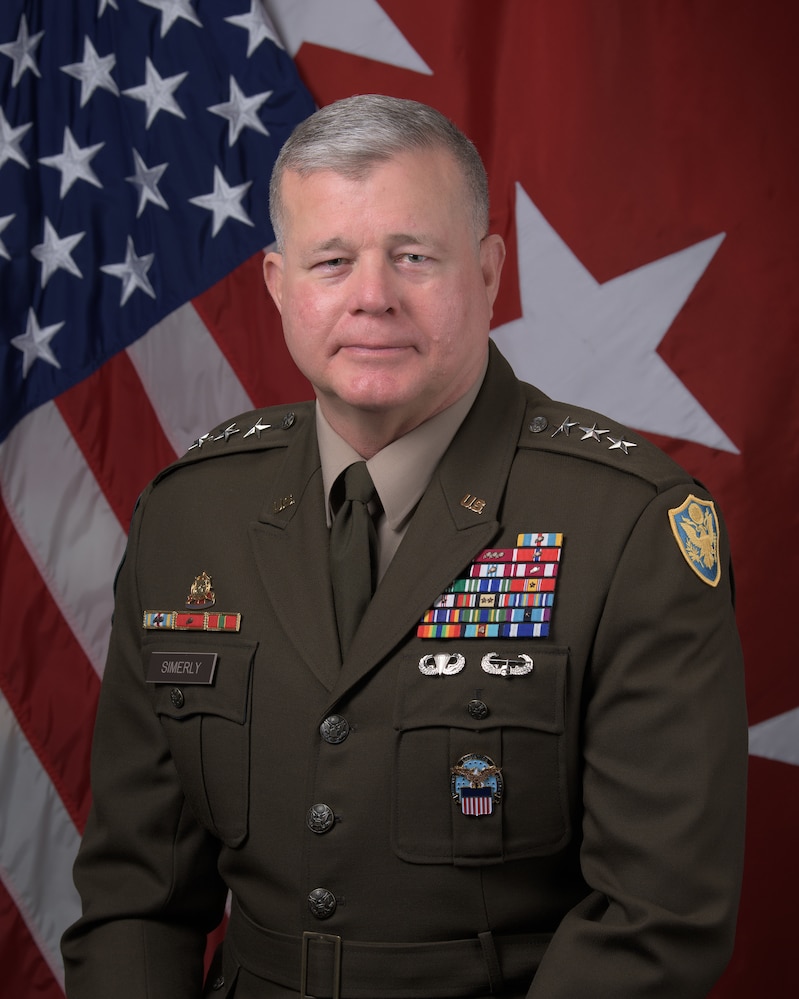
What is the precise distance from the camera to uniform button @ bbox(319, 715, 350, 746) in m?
1.40

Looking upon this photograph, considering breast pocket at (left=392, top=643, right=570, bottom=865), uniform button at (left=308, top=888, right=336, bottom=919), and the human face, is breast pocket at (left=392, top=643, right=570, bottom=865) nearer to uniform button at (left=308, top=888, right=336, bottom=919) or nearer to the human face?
uniform button at (left=308, top=888, right=336, bottom=919)

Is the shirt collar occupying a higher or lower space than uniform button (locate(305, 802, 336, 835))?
higher

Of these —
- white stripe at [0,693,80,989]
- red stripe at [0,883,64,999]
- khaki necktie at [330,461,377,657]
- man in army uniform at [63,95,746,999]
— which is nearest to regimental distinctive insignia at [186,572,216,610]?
man in army uniform at [63,95,746,999]

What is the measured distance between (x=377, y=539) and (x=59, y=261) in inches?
55.1

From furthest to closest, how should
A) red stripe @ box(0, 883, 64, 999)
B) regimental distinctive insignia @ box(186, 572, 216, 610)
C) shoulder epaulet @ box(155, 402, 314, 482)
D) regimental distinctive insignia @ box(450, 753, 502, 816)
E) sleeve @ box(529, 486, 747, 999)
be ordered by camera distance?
red stripe @ box(0, 883, 64, 999) < shoulder epaulet @ box(155, 402, 314, 482) < regimental distinctive insignia @ box(186, 572, 216, 610) < regimental distinctive insignia @ box(450, 753, 502, 816) < sleeve @ box(529, 486, 747, 999)

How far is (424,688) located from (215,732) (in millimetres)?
283

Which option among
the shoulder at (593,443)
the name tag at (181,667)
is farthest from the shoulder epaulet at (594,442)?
the name tag at (181,667)

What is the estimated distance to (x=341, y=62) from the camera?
104 inches

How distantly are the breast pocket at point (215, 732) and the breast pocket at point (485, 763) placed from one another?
0.21 metres

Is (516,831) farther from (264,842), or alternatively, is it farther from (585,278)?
(585,278)

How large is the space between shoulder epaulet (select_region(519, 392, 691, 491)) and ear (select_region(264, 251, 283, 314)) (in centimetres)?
35

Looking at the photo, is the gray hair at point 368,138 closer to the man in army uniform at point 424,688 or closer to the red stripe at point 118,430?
the man in army uniform at point 424,688

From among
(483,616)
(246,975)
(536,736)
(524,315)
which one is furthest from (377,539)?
(524,315)

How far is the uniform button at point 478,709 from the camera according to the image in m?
1.36
